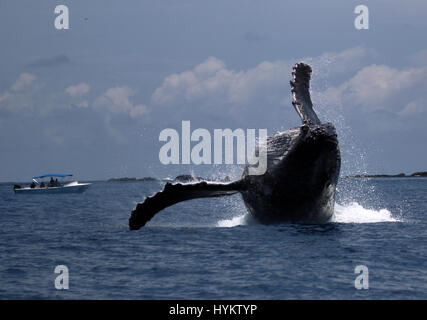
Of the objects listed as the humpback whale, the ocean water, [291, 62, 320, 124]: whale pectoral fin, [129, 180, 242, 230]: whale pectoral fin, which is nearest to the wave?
the ocean water

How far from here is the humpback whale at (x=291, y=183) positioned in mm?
15180

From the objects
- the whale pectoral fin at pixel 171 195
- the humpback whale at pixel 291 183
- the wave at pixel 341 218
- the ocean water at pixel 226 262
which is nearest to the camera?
the ocean water at pixel 226 262

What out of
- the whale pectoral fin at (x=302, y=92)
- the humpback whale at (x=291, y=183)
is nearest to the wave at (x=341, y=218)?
the humpback whale at (x=291, y=183)

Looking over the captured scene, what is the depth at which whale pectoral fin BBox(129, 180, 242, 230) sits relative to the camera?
16.0 metres

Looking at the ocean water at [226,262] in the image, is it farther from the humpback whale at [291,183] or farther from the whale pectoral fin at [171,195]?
the whale pectoral fin at [171,195]

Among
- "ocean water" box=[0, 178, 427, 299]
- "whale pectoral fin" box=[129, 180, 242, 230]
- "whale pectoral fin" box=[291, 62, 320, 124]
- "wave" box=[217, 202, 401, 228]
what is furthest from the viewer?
"wave" box=[217, 202, 401, 228]

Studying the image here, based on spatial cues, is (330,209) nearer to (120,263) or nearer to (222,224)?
(222,224)

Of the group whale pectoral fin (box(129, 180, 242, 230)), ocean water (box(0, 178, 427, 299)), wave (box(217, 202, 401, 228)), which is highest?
whale pectoral fin (box(129, 180, 242, 230))

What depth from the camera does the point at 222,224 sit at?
22.1m

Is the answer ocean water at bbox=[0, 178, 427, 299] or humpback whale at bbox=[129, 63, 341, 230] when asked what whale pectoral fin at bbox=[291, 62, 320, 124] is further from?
ocean water at bbox=[0, 178, 427, 299]

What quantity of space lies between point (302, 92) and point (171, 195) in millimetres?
5143

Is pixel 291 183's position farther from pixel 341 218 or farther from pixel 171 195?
pixel 341 218

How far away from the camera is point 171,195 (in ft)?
53.1
